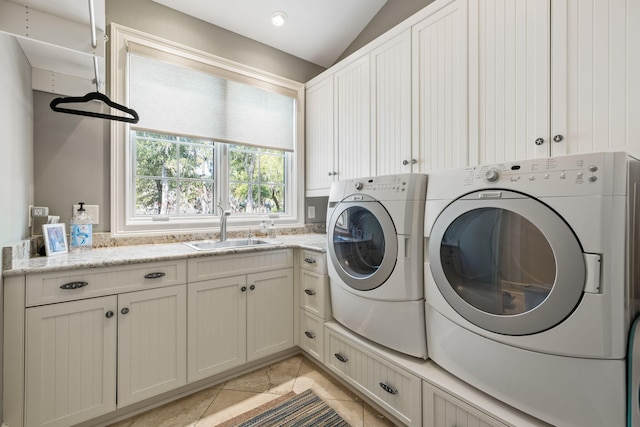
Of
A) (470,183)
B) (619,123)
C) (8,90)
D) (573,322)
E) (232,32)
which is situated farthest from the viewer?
(232,32)

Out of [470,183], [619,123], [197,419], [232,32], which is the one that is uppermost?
[232,32]

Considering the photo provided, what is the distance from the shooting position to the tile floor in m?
1.58

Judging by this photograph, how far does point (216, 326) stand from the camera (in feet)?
6.02

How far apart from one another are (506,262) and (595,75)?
0.83 metres

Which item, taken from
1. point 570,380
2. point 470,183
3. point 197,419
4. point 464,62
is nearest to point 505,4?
point 464,62

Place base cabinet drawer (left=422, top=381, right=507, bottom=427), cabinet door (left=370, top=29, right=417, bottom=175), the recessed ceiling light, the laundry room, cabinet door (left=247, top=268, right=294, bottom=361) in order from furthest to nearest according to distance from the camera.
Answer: the recessed ceiling light, cabinet door (left=247, top=268, right=294, bottom=361), cabinet door (left=370, top=29, right=417, bottom=175), base cabinet drawer (left=422, top=381, right=507, bottom=427), the laundry room

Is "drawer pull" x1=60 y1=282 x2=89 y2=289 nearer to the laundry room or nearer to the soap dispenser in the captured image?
the laundry room

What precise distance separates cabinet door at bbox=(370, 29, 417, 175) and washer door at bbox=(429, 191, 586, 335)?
709mm

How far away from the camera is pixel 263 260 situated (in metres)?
2.05

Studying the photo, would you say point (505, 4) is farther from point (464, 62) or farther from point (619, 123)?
point (619, 123)

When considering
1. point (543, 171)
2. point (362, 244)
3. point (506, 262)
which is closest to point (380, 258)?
point (362, 244)

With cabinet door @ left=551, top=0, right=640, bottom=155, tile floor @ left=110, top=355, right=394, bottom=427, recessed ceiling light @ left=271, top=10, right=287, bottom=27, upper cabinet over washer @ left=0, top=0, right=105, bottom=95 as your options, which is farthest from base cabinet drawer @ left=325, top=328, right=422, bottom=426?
recessed ceiling light @ left=271, top=10, right=287, bottom=27

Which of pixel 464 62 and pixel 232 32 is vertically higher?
pixel 232 32

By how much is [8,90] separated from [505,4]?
243 centimetres
